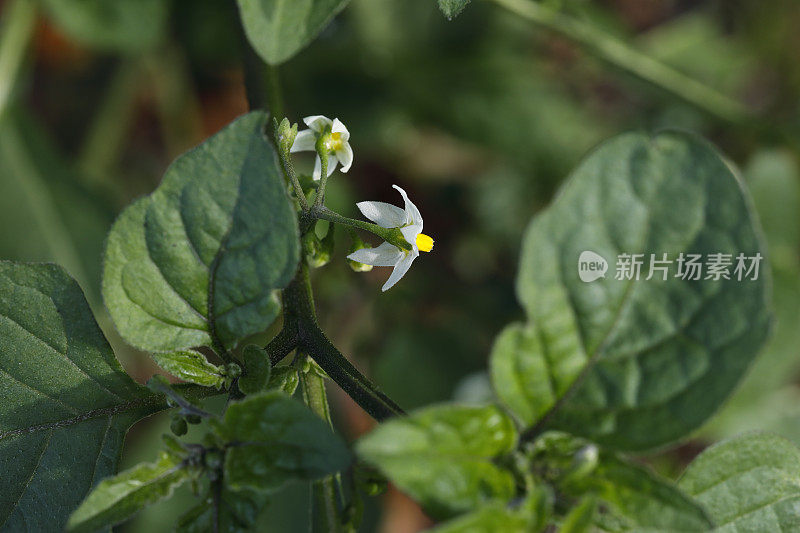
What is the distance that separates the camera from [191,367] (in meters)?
0.83

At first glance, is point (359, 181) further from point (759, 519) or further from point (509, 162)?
point (759, 519)

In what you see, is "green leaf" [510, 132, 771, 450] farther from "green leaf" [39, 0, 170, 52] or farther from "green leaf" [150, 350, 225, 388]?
"green leaf" [39, 0, 170, 52]

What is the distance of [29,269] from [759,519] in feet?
2.88

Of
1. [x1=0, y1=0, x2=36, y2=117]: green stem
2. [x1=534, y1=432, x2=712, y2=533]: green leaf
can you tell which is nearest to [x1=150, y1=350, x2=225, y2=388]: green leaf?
[x1=534, y1=432, x2=712, y2=533]: green leaf

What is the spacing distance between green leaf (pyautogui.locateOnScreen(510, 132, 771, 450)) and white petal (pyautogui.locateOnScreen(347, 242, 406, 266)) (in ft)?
0.47

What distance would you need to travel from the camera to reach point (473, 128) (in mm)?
2109

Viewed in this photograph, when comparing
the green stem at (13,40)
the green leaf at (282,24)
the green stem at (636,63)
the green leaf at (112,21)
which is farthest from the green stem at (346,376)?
the green stem at (13,40)

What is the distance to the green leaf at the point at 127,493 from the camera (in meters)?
0.69

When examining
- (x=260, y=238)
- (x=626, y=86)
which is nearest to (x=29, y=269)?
(x=260, y=238)

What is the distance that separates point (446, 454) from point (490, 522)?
85 mm

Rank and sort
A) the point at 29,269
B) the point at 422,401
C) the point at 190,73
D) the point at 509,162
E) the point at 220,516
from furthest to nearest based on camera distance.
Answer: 1. the point at 190,73
2. the point at 509,162
3. the point at 422,401
4. the point at 29,269
5. the point at 220,516

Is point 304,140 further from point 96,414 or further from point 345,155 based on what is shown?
point 96,414
